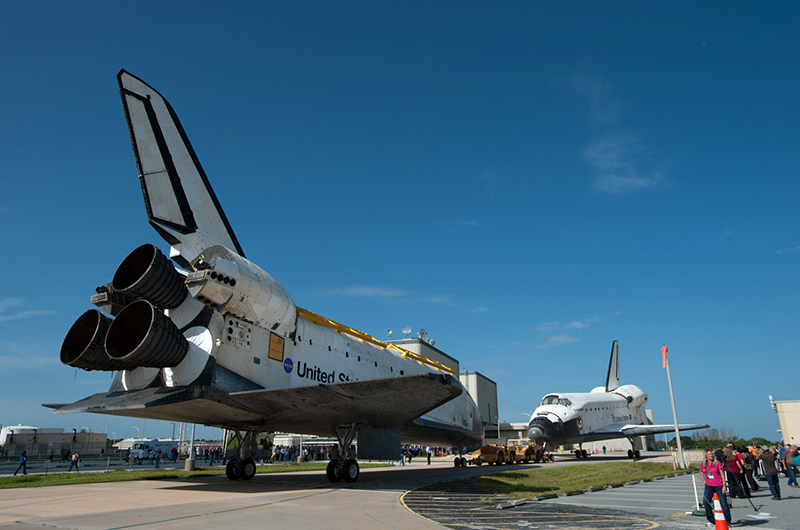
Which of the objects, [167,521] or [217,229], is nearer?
[167,521]

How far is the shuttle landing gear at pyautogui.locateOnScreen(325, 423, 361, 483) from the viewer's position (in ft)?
43.8

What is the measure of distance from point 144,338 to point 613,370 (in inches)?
1564

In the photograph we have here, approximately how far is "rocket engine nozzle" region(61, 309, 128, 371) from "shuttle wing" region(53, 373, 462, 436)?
87 centimetres

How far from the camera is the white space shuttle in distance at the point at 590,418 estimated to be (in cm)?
3016

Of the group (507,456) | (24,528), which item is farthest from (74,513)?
(507,456)

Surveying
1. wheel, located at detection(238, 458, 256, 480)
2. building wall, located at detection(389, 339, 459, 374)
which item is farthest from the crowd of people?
building wall, located at detection(389, 339, 459, 374)

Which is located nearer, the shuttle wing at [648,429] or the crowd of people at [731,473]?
the crowd of people at [731,473]

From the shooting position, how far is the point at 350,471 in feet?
44.4

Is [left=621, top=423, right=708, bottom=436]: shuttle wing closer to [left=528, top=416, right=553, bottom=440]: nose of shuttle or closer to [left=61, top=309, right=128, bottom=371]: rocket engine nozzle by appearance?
[left=528, top=416, right=553, bottom=440]: nose of shuttle

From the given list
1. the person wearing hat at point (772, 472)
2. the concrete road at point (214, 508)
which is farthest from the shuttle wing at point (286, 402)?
the person wearing hat at point (772, 472)

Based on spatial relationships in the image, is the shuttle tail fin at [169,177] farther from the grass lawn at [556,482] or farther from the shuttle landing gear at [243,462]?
the grass lawn at [556,482]

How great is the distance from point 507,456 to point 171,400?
2052cm

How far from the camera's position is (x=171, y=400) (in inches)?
423

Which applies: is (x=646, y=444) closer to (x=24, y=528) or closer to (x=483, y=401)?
(x=483, y=401)
